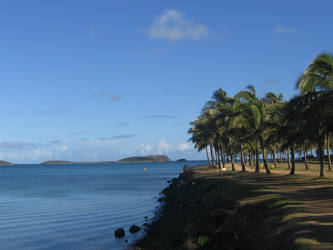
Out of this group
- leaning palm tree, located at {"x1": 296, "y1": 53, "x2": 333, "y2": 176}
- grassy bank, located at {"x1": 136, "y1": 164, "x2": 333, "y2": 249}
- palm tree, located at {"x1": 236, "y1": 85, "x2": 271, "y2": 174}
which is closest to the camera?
grassy bank, located at {"x1": 136, "y1": 164, "x2": 333, "y2": 249}

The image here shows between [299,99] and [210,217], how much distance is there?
47.9 ft

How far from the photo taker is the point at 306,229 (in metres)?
11.9

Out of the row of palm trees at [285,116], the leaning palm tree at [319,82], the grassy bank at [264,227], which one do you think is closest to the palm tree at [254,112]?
the row of palm trees at [285,116]

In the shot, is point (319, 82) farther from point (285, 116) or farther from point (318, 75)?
point (285, 116)

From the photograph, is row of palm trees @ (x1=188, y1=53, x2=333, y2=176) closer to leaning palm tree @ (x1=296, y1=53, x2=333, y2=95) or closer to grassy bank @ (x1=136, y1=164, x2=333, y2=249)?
leaning palm tree @ (x1=296, y1=53, x2=333, y2=95)

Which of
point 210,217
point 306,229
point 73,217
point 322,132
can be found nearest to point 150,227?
point 210,217

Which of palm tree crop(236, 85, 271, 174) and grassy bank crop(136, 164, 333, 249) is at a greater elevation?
palm tree crop(236, 85, 271, 174)

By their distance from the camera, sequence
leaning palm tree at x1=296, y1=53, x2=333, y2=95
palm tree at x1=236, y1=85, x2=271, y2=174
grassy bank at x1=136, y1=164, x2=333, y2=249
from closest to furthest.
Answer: grassy bank at x1=136, y1=164, x2=333, y2=249
leaning palm tree at x1=296, y1=53, x2=333, y2=95
palm tree at x1=236, y1=85, x2=271, y2=174

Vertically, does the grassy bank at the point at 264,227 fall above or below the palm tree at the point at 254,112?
below

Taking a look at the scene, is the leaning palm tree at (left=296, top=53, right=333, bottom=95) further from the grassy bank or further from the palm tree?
the palm tree

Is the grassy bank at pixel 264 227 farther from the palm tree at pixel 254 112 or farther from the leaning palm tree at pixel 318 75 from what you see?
the palm tree at pixel 254 112

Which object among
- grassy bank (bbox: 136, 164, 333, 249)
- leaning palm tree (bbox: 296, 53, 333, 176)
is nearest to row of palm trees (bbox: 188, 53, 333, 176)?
leaning palm tree (bbox: 296, 53, 333, 176)

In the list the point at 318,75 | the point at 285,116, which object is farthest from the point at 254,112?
the point at 318,75

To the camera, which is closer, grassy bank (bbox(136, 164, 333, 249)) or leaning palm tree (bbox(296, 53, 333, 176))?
grassy bank (bbox(136, 164, 333, 249))
